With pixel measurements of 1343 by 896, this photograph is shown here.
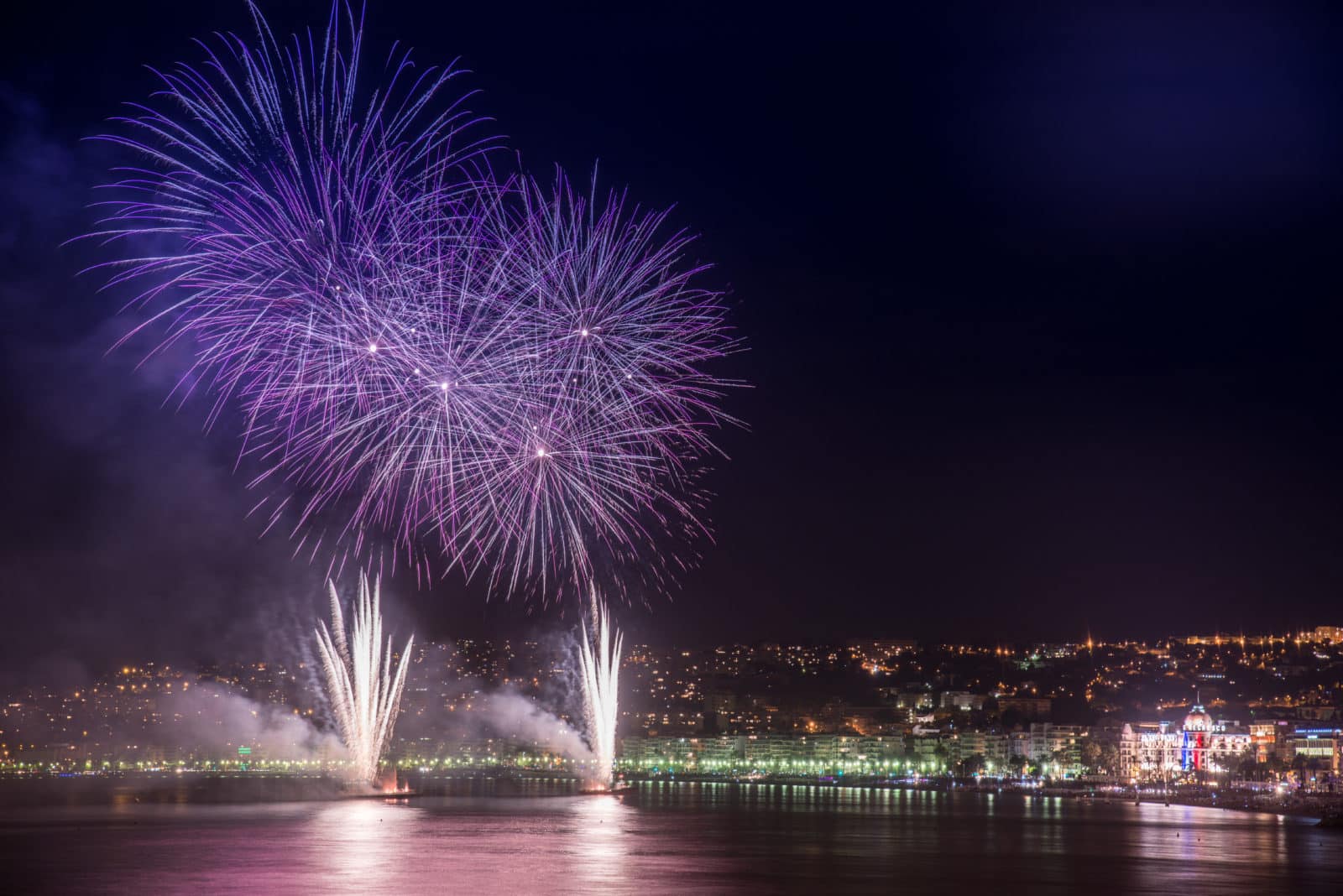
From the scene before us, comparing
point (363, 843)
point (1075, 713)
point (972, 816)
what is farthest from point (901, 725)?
point (363, 843)

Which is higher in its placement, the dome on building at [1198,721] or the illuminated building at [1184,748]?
the dome on building at [1198,721]

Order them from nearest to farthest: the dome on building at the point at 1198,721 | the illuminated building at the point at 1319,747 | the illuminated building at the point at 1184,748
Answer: the illuminated building at the point at 1319,747 → the illuminated building at the point at 1184,748 → the dome on building at the point at 1198,721

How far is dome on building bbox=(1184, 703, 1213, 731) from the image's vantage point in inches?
5561

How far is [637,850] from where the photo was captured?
4650cm

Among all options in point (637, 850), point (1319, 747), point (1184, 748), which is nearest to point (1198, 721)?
point (1184, 748)

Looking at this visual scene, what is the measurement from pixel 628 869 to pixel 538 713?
12176 cm

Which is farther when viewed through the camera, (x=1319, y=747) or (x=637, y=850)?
(x=1319, y=747)

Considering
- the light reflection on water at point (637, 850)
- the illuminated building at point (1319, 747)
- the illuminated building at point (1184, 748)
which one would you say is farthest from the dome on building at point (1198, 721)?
the light reflection on water at point (637, 850)

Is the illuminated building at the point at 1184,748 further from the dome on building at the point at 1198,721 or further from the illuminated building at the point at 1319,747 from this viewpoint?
the illuminated building at the point at 1319,747

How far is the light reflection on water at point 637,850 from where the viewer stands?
3697cm

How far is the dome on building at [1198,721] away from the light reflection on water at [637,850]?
64480 millimetres

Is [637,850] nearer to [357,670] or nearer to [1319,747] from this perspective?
[357,670]

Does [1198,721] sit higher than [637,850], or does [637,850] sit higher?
[1198,721]

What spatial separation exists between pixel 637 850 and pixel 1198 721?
108786mm
